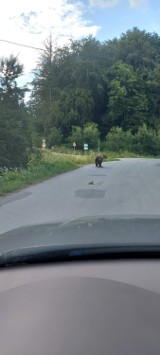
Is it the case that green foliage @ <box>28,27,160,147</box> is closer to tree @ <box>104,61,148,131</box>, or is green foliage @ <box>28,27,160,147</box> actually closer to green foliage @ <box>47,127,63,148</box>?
tree @ <box>104,61,148,131</box>

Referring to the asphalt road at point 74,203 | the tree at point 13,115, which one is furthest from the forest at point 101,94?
the asphalt road at point 74,203

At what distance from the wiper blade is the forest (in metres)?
63.4

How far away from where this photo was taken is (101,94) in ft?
257

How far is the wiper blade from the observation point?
1.93 m

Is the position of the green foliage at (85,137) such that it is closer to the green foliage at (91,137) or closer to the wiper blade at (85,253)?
the green foliage at (91,137)

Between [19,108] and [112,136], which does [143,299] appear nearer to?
[19,108]

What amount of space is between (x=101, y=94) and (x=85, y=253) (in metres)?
77.7

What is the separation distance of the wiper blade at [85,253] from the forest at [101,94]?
208ft

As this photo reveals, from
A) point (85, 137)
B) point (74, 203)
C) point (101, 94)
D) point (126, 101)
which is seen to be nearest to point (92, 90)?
point (101, 94)

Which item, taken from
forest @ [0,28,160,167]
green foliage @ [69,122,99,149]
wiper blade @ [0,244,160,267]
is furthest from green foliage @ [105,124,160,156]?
wiper blade @ [0,244,160,267]

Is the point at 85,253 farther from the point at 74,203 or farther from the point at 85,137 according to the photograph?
the point at 85,137

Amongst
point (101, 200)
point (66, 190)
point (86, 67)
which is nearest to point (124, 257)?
point (101, 200)

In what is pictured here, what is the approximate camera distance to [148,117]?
265 ft

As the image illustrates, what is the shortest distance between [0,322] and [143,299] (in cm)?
51
